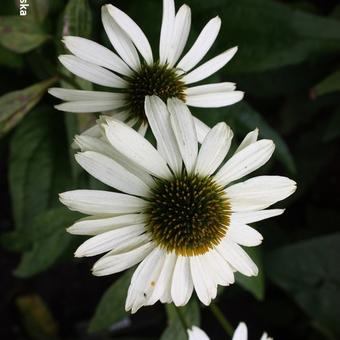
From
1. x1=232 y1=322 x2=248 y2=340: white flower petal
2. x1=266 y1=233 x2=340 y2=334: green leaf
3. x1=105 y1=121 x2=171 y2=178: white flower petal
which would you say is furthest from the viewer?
x1=266 y1=233 x2=340 y2=334: green leaf

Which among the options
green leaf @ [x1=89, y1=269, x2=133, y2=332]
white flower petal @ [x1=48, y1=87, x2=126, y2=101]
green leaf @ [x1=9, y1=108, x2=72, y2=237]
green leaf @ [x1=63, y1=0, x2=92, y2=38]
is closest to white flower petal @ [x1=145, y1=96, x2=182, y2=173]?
white flower petal @ [x1=48, y1=87, x2=126, y2=101]

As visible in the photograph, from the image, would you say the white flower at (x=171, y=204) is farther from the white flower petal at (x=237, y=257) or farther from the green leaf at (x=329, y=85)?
the green leaf at (x=329, y=85)

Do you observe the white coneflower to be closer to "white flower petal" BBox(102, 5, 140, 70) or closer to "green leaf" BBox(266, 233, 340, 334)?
"white flower petal" BBox(102, 5, 140, 70)

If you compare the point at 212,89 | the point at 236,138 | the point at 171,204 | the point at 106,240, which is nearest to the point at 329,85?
the point at 236,138

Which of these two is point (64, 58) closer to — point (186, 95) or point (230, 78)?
point (186, 95)

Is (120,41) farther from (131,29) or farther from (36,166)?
(36,166)
